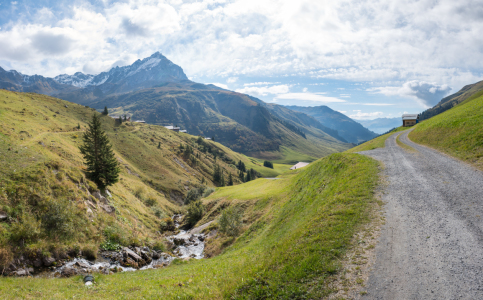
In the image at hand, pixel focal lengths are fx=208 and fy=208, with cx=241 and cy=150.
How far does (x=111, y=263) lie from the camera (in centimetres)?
2355

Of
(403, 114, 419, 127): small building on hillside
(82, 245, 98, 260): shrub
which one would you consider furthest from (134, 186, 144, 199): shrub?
(403, 114, 419, 127): small building on hillside

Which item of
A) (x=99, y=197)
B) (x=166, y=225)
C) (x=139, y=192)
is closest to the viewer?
(x=99, y=197)

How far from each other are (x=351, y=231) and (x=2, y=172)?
35089mm

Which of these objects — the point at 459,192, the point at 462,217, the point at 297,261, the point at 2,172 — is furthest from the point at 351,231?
the point at 2,172

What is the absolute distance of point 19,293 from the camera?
12.8m

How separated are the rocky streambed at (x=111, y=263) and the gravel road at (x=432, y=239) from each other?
24.3 m

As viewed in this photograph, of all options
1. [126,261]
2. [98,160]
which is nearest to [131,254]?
[126,261]

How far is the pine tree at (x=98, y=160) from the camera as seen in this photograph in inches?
1468

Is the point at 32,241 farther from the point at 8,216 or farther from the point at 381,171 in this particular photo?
the point at 381,171

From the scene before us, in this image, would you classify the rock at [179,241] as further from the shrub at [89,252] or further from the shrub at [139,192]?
the shrub at [139,192]

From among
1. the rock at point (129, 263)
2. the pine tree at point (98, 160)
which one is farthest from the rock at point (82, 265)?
the pine tree at point (98, 160)

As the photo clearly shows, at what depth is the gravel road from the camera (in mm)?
8266

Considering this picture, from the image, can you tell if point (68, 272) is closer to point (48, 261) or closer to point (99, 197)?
point (48, 261)

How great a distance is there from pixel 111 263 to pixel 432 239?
1142 inches
